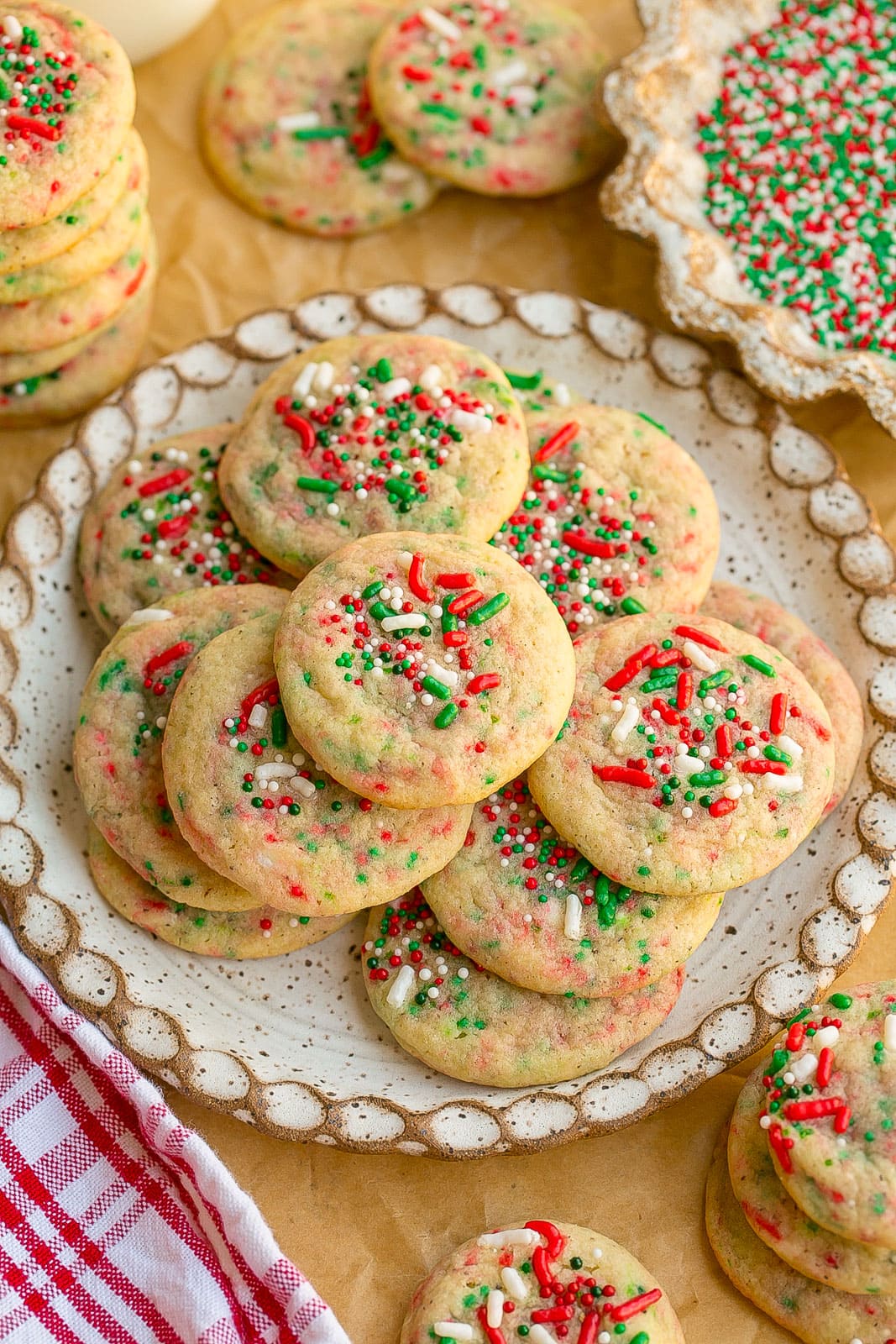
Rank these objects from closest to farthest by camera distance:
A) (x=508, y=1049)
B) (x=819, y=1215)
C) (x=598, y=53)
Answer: (x=819, y=1215)
(x=508, y=1049)
(x=598, y=53)

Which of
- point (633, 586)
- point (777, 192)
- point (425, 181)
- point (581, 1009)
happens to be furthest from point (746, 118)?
point (581, 1009)

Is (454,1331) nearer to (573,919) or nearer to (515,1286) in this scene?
(515,1286)

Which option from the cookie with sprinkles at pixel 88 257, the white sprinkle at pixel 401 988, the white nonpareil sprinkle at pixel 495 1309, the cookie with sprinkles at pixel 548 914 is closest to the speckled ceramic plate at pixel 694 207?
the cookie with sprinkles at pixel 88 257

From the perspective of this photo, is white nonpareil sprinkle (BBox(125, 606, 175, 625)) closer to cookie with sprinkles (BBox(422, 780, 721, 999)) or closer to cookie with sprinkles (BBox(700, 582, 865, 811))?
cookie with sprinkles (BBox(422, 780, 721, 999))

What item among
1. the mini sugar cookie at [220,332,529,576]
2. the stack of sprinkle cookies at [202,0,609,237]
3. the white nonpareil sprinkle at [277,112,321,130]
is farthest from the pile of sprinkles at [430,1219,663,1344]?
the white nonpareil sprinkle at [277,112,321,130]

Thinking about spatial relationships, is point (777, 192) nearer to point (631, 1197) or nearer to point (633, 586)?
point (633, 586)

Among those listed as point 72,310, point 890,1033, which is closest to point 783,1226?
point 890,1033

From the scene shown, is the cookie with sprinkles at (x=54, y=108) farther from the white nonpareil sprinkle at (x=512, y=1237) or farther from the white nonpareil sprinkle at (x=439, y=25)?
the white nonpareil sprinkle at (x=512, y=1237)
